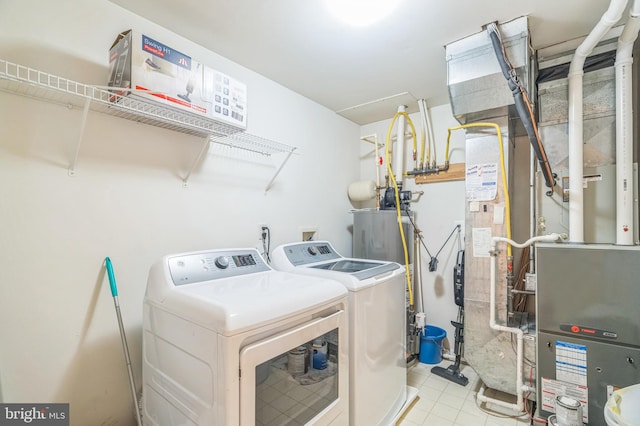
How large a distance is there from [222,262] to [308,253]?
757 mm

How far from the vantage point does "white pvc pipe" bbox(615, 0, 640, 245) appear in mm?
1811

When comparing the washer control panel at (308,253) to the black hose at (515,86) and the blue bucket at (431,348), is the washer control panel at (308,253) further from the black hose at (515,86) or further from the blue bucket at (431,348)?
the black hose at (515,86)

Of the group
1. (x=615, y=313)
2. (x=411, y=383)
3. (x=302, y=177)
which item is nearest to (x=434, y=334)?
(x=411, y=383)

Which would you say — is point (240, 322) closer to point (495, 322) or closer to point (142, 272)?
point (142, 272)

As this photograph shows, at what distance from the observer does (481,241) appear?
2330 millimetres

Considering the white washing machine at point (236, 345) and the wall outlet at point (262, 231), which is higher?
the wall outlet at point (262, 231)

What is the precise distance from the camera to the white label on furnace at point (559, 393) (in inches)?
68.7

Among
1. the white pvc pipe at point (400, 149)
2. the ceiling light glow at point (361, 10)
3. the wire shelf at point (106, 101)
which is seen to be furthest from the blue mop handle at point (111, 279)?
the white pvc pipe at point (400, 149)

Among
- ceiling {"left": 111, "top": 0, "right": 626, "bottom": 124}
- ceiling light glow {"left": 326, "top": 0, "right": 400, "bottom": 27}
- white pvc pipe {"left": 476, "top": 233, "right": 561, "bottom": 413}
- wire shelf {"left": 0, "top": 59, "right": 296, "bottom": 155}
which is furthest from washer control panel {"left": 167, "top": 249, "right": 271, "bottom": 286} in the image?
white pvc pipe {"left": 476, "top": 233, "right": 561, "bottom": 413}

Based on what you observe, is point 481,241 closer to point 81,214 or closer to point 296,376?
point 296,376

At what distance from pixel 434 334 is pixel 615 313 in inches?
59.4

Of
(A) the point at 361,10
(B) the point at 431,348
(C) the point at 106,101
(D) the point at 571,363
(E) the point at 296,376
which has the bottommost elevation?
(B) the point at 431,348

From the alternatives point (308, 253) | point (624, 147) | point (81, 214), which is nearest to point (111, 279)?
point (81, 214)

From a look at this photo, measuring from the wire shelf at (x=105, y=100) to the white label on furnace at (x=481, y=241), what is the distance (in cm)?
202
